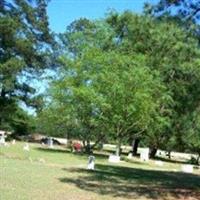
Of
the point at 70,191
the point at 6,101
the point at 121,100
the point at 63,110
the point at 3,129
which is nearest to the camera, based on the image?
the point at 70,191

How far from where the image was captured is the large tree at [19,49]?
2315 inches

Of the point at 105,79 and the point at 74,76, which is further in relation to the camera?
the point at 74,76

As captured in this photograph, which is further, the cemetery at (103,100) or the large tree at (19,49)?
the large tree at (19,49)

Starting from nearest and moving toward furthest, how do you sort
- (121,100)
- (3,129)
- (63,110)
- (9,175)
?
(9,175), (121,100), (63,110), (3,129)

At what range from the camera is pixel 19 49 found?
202ft

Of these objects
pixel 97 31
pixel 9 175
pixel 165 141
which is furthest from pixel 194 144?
pixel 9 175

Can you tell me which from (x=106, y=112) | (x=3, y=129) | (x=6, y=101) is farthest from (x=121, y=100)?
(x=3, y=129)

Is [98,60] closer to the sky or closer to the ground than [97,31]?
closer to the ground

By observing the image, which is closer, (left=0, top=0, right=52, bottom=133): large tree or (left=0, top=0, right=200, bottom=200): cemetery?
(left=0, top=0, right=200, bottom=200): cemetery

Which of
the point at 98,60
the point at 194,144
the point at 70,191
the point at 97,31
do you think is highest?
the point at 97,31

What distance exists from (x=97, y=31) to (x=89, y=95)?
8901 millimetres

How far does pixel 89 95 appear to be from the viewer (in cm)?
5200

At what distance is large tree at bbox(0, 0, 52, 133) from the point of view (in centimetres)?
5881

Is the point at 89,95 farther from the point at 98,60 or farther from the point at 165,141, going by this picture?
the point at 165,141
